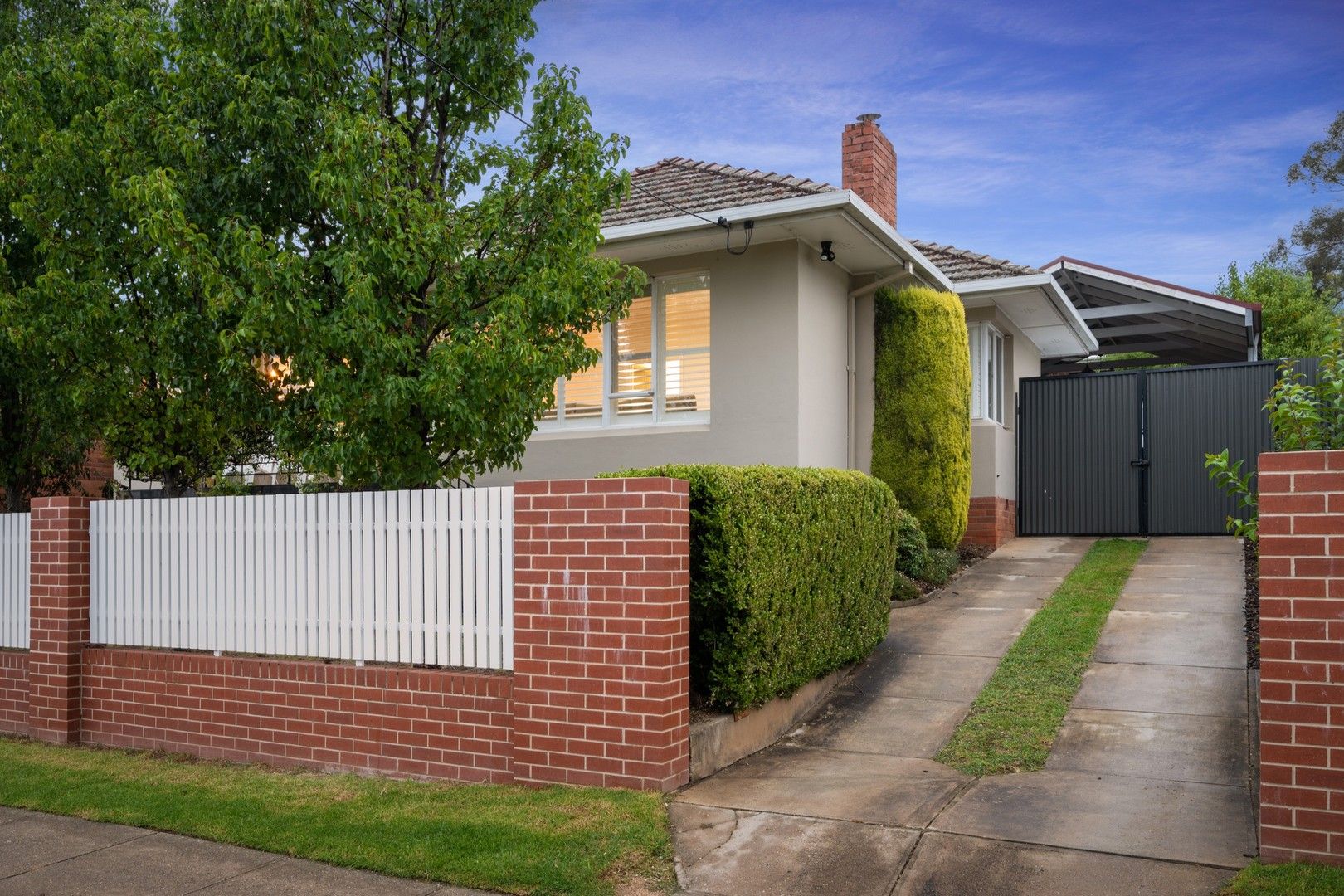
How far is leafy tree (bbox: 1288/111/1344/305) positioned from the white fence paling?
1476 inches

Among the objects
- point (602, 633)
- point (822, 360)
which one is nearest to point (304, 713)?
point (602, 633)

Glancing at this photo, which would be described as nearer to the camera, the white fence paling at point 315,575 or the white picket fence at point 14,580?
the white fence paling at point 315,575

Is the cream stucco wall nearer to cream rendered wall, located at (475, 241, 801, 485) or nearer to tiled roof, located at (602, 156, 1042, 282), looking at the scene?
cream rendered wall, located at (475, 241, 801, 485)

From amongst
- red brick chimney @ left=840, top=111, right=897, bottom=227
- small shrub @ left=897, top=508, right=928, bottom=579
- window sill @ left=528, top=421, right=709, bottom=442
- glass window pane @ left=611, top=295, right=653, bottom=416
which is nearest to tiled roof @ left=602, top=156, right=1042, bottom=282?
glass window pane @ left=611, top=295, right=653, bottom=416

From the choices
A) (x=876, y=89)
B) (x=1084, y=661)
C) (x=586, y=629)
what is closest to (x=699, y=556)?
(x=586, y=629)

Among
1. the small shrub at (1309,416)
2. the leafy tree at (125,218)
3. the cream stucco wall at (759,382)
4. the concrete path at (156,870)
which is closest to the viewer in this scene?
the concrete path at (156,870)

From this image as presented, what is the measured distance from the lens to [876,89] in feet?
49.5

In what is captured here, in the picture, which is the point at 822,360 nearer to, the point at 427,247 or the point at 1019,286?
the point at 1019,286

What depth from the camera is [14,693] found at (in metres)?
9.02

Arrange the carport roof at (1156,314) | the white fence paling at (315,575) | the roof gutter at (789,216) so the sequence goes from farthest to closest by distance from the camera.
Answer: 1. the carport roof at (1156,314)
2. the roof gutter at (789,216)
3. the white fence paling at (315,575)

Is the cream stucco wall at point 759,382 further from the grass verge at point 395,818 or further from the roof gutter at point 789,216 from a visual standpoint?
the grass verge at point 395,818

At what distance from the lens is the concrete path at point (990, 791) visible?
4.94 metres

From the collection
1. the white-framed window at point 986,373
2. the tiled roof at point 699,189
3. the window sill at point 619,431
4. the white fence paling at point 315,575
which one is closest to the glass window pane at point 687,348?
the window sill at point 619,431

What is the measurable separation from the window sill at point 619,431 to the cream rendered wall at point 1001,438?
438cm
